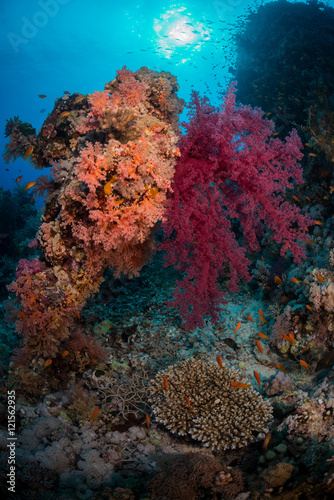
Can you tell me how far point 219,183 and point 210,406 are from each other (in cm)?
344

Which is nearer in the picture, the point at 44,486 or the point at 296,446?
the point at 44,486

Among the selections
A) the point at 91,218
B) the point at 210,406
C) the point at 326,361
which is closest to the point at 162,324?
the point at 210,406

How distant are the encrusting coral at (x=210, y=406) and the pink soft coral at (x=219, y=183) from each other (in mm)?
1099

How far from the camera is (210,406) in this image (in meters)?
3.94

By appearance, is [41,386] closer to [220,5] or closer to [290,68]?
[290,68]

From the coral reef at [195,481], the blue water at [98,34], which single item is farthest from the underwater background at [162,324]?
the blue water at [98,34]

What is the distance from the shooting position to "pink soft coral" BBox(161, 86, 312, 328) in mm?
3816

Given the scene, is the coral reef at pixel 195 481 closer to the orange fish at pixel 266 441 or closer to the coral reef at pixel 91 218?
the orange fish at pixel 266 441

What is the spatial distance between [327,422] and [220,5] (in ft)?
160

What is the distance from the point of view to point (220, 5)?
3609 centimetres

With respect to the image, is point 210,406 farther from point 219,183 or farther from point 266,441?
point 219,183

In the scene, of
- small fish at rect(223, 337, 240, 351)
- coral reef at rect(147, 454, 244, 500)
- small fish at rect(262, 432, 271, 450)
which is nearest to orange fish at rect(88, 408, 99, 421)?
coral reef at rect(147, 454, 244, 500)

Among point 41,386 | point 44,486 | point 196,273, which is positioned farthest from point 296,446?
point 41,386

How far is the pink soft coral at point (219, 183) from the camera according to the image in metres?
3.82
